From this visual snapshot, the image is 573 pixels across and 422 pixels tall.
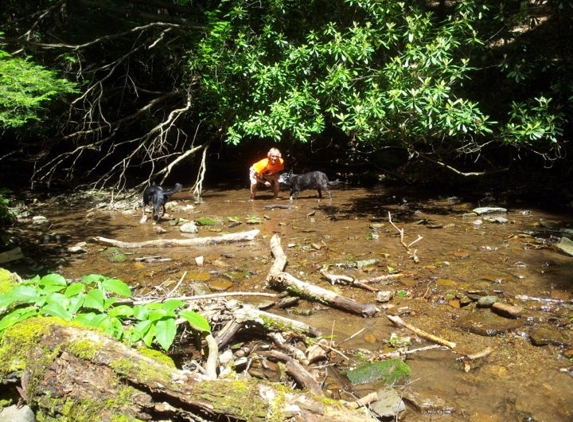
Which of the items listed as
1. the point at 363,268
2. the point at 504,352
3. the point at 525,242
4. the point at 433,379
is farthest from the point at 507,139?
the point at 433,379

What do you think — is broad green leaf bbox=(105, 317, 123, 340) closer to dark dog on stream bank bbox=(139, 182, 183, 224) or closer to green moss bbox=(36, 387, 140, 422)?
green moss bbox=(36, 387, 140, 422)

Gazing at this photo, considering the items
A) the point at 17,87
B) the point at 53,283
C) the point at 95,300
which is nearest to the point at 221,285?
the point at 53,283

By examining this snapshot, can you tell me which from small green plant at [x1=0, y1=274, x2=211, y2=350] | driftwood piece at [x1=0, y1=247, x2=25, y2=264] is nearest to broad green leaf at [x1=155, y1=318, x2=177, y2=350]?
small green plant at [x1=0, y1=274, x2=211, y2=350]

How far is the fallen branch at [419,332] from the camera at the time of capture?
13.1 ft

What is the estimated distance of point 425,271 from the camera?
5.79 metres

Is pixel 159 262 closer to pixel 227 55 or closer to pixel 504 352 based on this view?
pixel 504 352

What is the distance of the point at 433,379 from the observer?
348cm

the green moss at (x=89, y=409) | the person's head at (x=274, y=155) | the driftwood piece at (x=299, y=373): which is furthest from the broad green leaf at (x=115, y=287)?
the person's head at (x=274, y=155)

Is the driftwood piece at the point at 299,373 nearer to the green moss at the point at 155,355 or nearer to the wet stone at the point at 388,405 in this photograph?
the wet stone at the point at 388,405

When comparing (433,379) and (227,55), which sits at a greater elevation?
(227,55)

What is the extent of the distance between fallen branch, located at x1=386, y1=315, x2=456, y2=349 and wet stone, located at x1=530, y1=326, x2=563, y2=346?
0.80 meters

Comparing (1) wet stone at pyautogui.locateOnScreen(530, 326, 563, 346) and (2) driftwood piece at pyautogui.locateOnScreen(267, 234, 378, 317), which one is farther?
(2) driftwood piece at pyautogui.locateOnScreen(267, 234, 378, 317)

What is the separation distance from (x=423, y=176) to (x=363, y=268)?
7.39 meters

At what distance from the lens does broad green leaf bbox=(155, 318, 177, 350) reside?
8.14 ft
